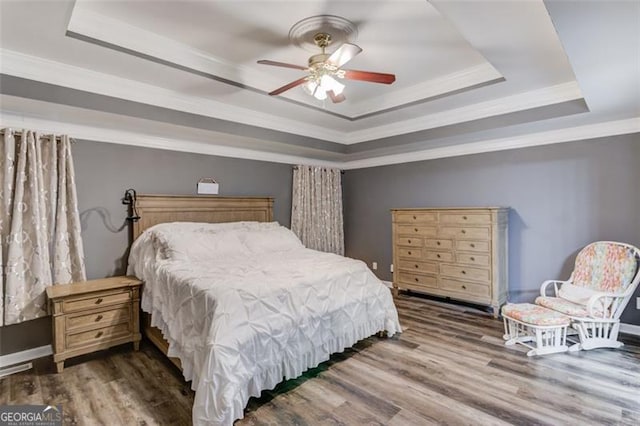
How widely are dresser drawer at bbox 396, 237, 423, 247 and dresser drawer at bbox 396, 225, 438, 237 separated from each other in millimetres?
71

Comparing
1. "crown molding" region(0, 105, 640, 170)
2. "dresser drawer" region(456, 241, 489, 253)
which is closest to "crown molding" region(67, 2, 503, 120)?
"crown molding" region(0, 105, 640, 170)

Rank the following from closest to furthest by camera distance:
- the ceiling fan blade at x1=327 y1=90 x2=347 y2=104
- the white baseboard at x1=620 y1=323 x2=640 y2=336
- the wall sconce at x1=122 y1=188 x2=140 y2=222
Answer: the ceiling fan blade at x1=327 y1=90 x2=347 y2=104
the white baseboard at x1=620 y1=323 x2=640 y2=336
the wall sconce at x1=122 y1=188 x2=140 y2=222

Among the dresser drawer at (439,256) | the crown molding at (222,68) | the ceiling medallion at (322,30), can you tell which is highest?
the ceiling medallion at (322,30)

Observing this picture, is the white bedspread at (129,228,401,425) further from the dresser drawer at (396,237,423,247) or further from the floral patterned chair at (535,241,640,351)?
the floral patterned chair at (535,241,640,351)

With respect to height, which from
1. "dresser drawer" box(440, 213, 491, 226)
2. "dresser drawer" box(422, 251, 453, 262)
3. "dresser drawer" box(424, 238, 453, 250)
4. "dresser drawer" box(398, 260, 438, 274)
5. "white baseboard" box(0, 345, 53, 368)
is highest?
"dresser drawer" box(440, 213, 491, 226)

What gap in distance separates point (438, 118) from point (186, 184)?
3152mm

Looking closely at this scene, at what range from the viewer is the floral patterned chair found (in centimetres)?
293

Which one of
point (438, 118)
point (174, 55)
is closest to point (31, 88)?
point (174, 55)

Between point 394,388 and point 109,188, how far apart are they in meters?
3.31

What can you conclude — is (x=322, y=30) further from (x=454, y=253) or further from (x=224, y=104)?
(x=454, y=253)

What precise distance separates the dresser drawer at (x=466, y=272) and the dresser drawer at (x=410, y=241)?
43 centimetres

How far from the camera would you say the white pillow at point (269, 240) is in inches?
142

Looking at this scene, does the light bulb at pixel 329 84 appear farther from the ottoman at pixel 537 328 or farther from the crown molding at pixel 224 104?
the ottoman at pixel 537 328

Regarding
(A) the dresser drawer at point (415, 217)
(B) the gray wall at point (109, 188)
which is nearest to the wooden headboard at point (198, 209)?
(B) the gray wall at point (109, 188)
